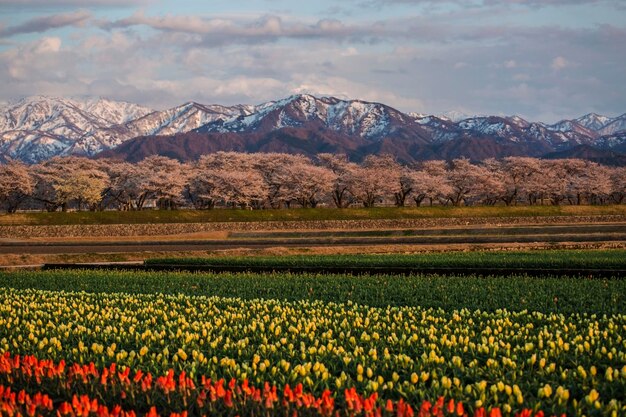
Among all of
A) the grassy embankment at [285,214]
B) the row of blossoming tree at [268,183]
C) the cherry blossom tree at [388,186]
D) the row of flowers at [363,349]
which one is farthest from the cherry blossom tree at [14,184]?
the row of flowers at [363,349]

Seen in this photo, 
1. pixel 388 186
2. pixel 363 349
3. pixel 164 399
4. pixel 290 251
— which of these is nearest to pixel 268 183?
pixel 388 186

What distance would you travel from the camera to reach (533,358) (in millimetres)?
9258

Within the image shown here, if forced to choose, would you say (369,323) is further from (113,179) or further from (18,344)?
(113,179)

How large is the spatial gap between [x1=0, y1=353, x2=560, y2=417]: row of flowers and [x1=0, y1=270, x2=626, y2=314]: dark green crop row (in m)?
9.27

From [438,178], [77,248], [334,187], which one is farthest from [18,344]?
[438,178]

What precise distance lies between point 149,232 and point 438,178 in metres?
50.0

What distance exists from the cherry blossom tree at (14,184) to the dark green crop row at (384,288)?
2531 inches

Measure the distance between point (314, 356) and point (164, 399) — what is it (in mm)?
2853

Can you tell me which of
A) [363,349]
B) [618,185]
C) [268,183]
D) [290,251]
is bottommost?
[290,251]

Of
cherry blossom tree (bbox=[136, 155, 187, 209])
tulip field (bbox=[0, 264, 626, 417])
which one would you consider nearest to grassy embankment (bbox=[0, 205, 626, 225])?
cherry blossom tree (bbox=[136, 155, 187, 209])

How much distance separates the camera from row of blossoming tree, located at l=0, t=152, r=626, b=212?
297 feet

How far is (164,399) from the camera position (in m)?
8.01

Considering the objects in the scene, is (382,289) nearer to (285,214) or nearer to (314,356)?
(314,356)

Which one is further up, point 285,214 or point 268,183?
point 268,183
